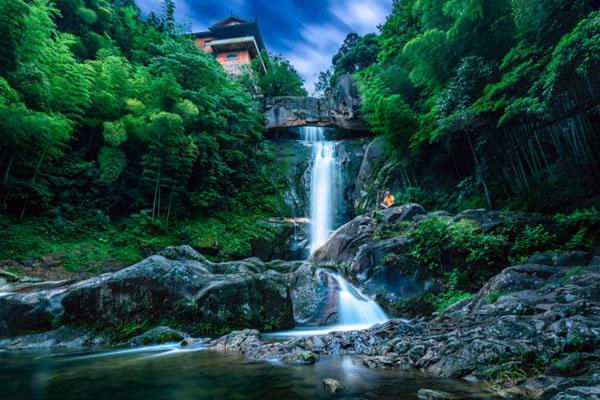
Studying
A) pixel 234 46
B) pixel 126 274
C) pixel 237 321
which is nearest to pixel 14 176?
pixel 126 274

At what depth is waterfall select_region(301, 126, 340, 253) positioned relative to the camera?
51.9 feet

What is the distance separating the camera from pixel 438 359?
2.97m

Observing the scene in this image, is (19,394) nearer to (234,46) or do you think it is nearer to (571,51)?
(571,51)

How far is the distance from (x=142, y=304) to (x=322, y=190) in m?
13.1

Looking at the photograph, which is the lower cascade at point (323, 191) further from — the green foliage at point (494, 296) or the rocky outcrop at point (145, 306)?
the green foliage at point (494, 296)

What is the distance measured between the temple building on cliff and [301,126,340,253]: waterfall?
1294 centimetres

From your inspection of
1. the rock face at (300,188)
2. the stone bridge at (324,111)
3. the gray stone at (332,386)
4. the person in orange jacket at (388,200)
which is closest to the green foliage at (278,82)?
the stone bridge at (324,111)

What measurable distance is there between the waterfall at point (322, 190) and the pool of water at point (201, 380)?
11.0m

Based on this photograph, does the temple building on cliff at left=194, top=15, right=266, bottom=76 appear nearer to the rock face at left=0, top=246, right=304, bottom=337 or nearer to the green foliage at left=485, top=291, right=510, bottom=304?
the rock face at left=0, top=246, right=304, bottom=337

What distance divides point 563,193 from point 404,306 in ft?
22.0

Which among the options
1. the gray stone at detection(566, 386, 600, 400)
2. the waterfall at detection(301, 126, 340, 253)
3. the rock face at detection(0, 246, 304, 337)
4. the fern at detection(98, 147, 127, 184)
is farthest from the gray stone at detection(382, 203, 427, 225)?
the fern at detection(98, 147, 127, 184)

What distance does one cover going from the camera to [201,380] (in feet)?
9.18

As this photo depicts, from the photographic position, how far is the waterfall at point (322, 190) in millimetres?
15828

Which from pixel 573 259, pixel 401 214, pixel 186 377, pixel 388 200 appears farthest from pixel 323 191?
pixel 186 377
